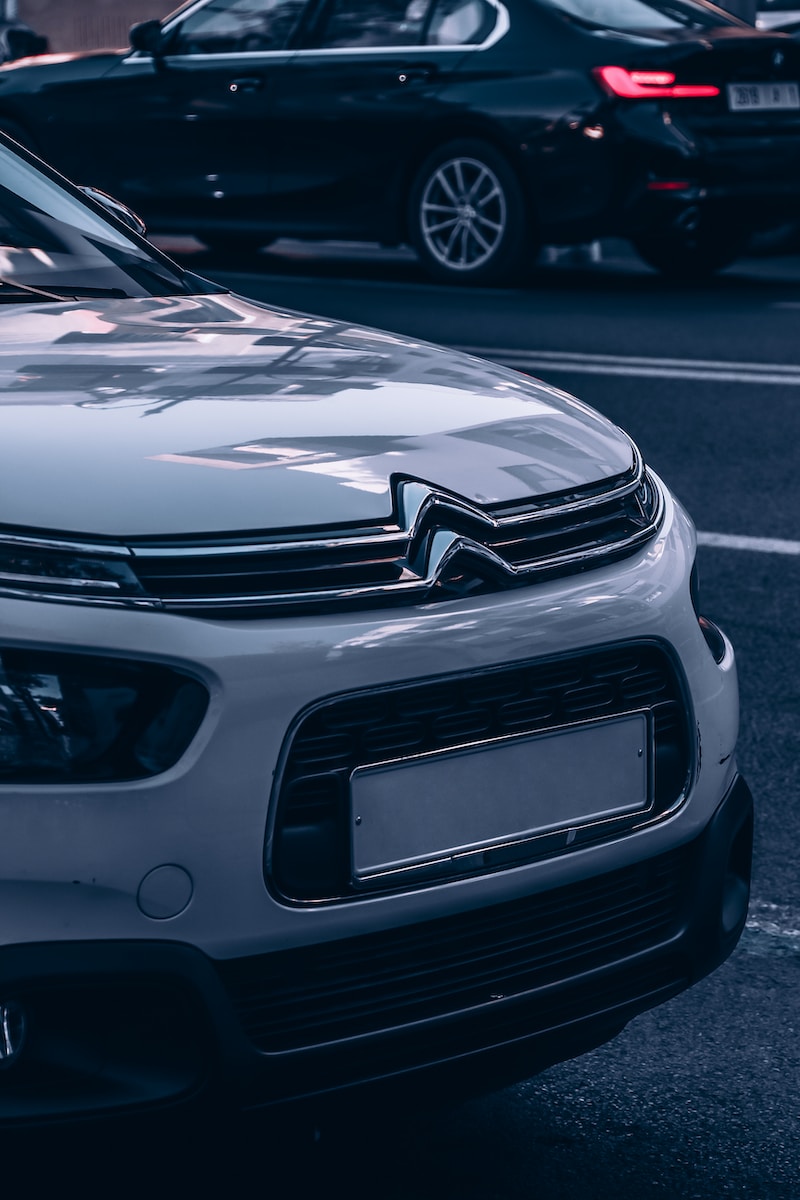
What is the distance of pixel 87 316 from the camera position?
9.31 feet

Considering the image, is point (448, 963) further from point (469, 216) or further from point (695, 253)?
point (695, 253)

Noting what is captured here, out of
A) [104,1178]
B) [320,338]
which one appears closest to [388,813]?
[104,1178]

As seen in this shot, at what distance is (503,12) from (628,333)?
2.42 meters

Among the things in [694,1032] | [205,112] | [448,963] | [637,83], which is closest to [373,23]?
[205,112]

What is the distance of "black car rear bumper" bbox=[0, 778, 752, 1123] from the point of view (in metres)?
1.98

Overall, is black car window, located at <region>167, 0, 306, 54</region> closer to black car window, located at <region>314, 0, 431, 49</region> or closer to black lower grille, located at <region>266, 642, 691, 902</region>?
black car window, located at <region>314, 0, 431, 49</region>

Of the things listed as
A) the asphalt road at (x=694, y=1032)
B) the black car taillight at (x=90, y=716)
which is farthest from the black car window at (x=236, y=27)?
the black car taillight at (x=90, y=716)

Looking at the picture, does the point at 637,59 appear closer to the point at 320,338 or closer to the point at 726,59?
the point at 726,59

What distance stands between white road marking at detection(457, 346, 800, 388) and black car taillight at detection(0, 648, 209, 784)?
6.32 metres

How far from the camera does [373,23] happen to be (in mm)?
11000

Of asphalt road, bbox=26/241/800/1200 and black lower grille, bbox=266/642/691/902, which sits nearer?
black lower grille, bbox=266/642/691/902

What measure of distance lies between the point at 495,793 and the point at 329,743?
239 millimetres

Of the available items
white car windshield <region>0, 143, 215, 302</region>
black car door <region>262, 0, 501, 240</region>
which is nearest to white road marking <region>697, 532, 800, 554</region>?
white car windshield <region>0, 143, 215, 302</region>

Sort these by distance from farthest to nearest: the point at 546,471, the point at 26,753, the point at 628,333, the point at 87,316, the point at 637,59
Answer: the point at 637,59 → the point at 628,333 → the point at 87,316 → the point at 546,471 → the point at 26,753
